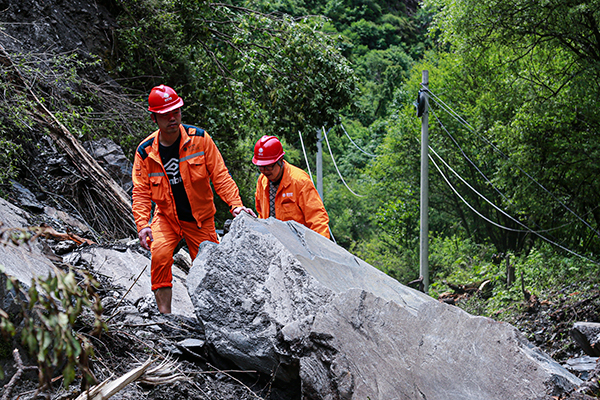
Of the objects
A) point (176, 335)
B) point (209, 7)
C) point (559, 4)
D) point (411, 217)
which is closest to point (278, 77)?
point (209, 7)

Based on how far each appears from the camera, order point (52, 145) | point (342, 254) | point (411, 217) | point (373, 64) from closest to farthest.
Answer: point (342, 254) < point (52, 145) < point (411, 217) < point (373, 64)

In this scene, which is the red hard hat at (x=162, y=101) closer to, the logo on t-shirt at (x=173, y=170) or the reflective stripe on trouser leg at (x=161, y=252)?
the logo on t-shirt at (x=173, y=170)

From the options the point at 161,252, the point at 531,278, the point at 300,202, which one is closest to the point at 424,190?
the point at 531,278

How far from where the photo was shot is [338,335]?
3.42 metres

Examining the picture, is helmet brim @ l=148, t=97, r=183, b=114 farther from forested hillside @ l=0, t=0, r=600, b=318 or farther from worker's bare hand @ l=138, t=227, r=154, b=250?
forested hillside @ l=0, t=0, r=600, b=318

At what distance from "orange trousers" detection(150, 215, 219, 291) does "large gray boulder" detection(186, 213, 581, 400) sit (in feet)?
2.15

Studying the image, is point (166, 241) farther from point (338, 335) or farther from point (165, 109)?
point (338, 335)

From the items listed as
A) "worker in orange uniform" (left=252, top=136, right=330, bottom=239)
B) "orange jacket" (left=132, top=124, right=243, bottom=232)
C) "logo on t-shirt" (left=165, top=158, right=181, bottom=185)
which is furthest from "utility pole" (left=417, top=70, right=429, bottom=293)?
"logo on t-shirt" (left=165, top=158, right=181, bottom=185)

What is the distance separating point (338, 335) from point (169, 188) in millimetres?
2106

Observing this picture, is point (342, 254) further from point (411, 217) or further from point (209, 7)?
point (411, 217)

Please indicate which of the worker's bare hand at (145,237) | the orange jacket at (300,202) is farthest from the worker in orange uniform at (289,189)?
the worker's bare hand at (145,237)

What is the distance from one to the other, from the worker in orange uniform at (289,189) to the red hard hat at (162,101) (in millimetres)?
926

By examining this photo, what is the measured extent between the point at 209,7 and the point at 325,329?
339 inches

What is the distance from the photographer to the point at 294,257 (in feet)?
13.0
